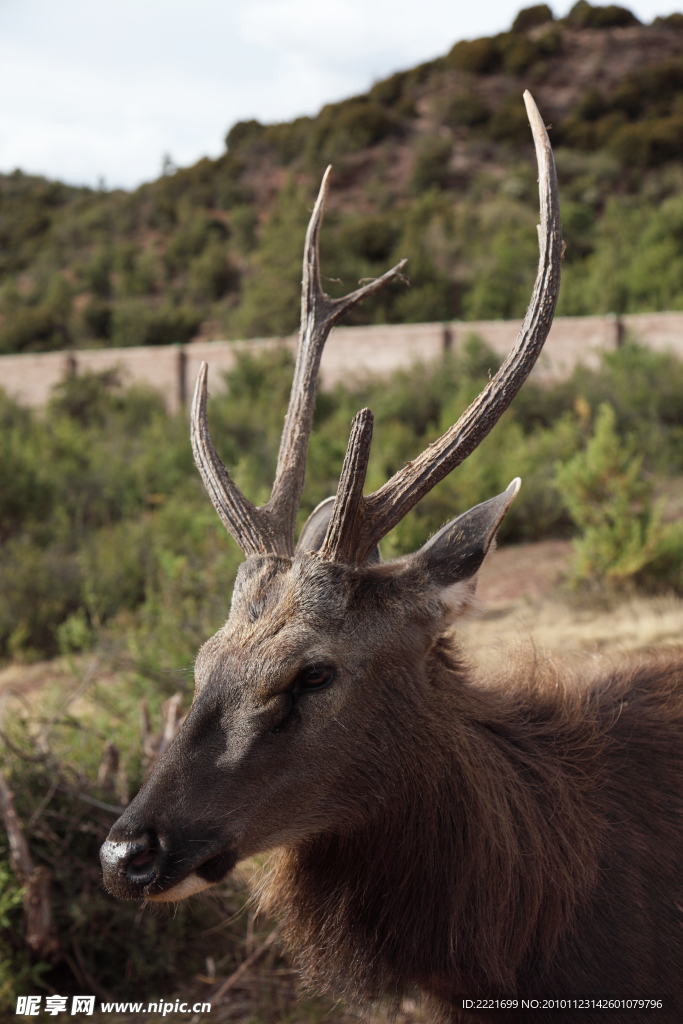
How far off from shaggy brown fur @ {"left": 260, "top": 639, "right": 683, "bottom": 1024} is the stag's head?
10 cm

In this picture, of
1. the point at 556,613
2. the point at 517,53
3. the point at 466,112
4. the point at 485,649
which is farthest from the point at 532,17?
the point at 485,649

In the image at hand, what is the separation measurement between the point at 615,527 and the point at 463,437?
6445mm

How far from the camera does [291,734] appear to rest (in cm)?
189

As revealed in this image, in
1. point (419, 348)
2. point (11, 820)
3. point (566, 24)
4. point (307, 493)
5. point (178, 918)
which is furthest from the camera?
point (566, 24)

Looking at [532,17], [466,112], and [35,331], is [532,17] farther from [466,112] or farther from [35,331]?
[35,331]

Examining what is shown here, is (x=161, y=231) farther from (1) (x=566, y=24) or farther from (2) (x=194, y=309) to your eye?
(1) (x=566, y=24)

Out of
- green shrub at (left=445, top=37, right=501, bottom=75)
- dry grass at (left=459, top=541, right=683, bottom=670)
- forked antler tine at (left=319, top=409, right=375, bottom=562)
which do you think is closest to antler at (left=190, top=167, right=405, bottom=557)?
forked antler tine at (left=319, top=409, right=375, bottom=562)

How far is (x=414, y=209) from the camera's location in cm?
3338

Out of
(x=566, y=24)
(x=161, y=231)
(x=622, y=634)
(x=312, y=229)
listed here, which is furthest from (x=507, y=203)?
(x=312, y=229)

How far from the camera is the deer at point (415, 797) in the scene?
1887mm

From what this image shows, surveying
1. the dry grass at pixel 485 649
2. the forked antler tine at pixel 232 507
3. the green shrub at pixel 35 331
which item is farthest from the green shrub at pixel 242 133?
the forked antler tine at pixel 232 507

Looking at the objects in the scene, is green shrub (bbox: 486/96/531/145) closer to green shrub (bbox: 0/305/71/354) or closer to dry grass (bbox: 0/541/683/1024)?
green shrub (bbox: 0/305/71/354)

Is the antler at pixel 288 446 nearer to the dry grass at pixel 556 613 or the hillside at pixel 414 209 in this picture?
the dry grass at pixel 556 613

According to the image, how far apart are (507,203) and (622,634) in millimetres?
29854
